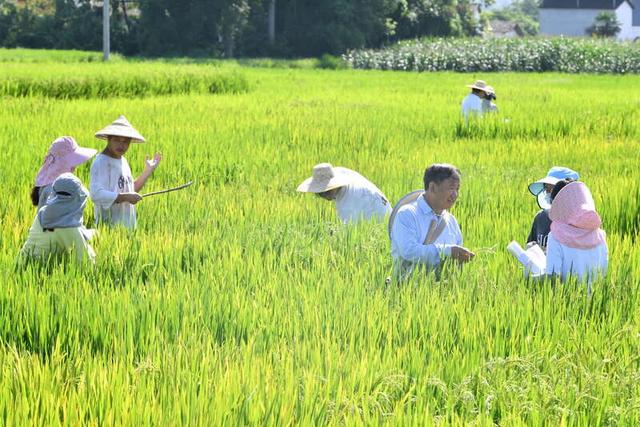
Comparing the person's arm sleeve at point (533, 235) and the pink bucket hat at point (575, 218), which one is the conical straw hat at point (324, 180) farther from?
the pink bucket hat at point (575, 218)

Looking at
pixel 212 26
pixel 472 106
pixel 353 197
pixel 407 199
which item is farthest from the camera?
pixel 212 26

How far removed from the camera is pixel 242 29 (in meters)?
43.2

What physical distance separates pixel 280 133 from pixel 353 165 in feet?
8.55

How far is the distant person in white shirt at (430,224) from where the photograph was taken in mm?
4004

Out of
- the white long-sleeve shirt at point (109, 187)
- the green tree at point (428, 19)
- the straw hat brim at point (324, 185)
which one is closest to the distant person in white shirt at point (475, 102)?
the straw hat brim at point (324, 185)

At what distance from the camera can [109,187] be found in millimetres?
5262

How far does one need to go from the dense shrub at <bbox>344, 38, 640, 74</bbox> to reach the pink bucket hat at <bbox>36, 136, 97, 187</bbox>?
3282 cm

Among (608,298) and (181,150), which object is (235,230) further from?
(181,150)

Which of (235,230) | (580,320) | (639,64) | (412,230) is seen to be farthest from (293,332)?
(639,64)

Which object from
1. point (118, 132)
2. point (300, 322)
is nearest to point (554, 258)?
point (300, 322)

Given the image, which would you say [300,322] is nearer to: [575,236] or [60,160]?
[575,236]

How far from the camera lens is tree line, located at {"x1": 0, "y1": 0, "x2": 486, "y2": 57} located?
1651 inches

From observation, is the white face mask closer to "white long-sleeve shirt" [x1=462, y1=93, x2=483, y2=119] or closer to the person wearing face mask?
the person wearing face mask

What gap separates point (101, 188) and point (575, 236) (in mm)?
2648
